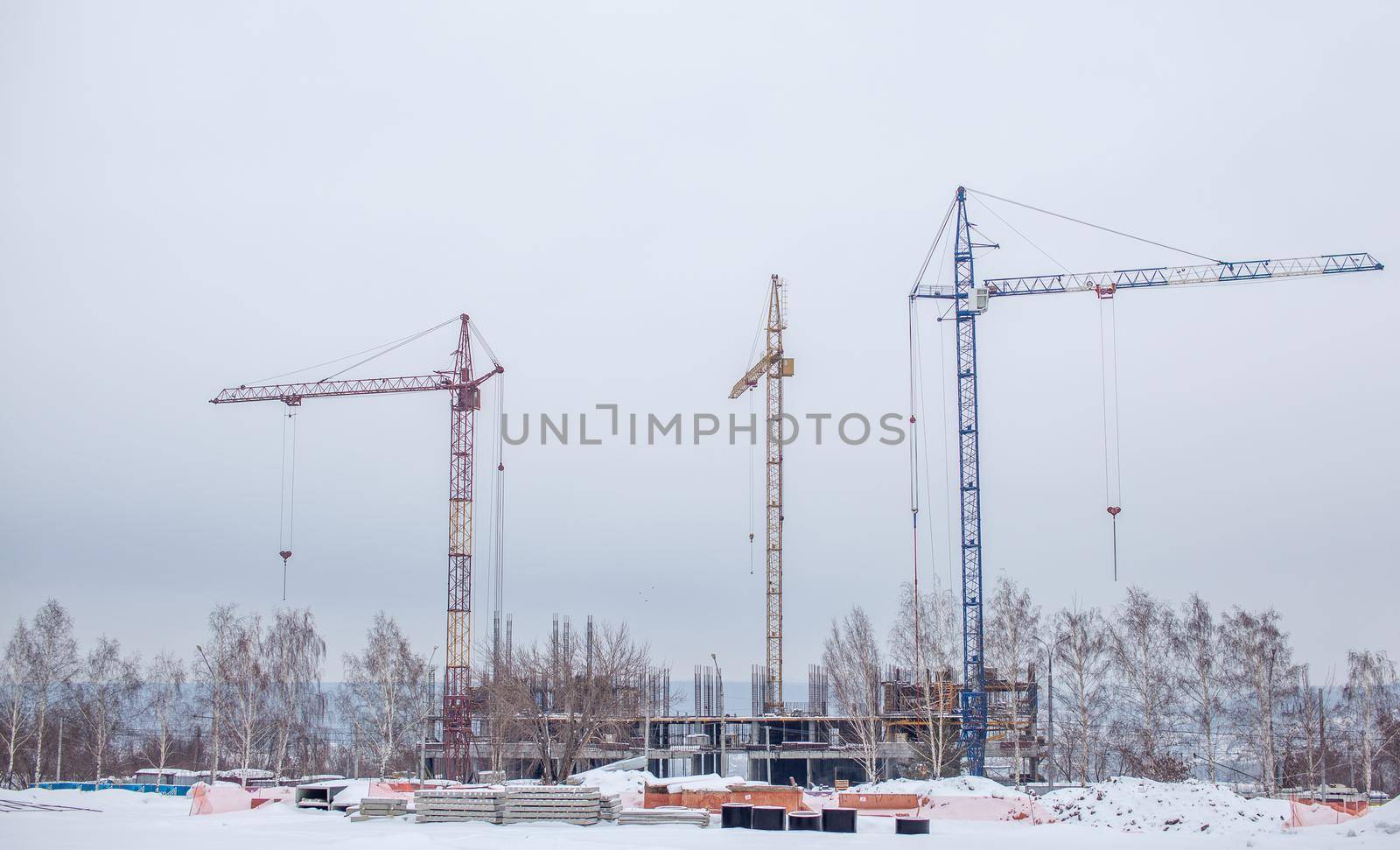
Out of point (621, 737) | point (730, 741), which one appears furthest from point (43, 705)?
point (730, 741)

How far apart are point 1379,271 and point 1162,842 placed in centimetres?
5269

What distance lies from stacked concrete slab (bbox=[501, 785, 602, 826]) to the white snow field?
1.31 feet

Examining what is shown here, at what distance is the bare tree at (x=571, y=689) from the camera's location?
47531 mm

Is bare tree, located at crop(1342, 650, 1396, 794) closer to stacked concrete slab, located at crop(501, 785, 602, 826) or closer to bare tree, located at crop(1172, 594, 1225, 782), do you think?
bare tree, located at crop(1172, 594, 1225, 782)

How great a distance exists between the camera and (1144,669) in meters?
60.0

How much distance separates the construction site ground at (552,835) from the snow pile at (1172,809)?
25.6 inches

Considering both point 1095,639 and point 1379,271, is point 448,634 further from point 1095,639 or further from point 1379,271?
point 1379,271

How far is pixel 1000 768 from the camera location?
3300 inches

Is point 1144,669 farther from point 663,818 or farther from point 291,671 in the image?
point 291,671

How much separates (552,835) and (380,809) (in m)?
7.47

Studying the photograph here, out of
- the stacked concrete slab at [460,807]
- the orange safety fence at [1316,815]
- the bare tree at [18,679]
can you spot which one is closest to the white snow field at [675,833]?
the stacked concrete slab at [460,807]

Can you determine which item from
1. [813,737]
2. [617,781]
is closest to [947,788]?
[617,781]

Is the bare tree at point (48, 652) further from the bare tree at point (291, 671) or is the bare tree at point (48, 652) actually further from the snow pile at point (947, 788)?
the snow pile at point (947, 788)

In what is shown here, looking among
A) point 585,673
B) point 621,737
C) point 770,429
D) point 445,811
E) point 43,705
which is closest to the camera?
point 445,811
